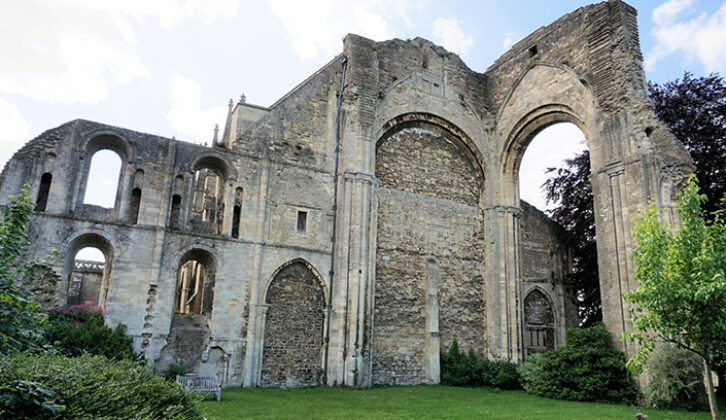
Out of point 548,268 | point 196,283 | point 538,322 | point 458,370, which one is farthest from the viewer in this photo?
point 548,268

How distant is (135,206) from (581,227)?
51.4 feet

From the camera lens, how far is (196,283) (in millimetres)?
19125

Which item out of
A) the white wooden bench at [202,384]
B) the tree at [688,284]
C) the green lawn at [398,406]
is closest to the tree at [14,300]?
the green lawn at [398,406]

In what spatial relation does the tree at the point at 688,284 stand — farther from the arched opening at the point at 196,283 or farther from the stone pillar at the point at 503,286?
the arched opening at the point at 196,283

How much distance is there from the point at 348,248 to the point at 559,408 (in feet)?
22.6

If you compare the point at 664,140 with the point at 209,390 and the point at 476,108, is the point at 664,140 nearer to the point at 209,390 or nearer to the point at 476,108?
the point at 476,108

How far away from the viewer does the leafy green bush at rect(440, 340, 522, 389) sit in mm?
15336

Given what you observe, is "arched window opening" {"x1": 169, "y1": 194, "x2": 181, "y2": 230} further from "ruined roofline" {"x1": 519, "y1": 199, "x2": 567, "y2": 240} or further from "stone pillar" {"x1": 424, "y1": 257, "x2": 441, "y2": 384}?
"ruined roofline" {"x1": 519, "y1": 199, "x2": 567, "y2": 240}

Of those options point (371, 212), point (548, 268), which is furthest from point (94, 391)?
point (548, 268)

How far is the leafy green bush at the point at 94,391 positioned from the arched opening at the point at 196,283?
328 inches

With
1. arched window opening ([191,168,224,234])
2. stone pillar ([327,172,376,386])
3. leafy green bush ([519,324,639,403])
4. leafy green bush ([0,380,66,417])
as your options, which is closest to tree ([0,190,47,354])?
leafy green bush ([0,380,66,417])

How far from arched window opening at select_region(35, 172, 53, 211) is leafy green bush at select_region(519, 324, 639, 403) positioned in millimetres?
13549

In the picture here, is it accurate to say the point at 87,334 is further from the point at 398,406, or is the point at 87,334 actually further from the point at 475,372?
the point at 475,372

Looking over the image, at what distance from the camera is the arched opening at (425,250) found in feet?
50.8
